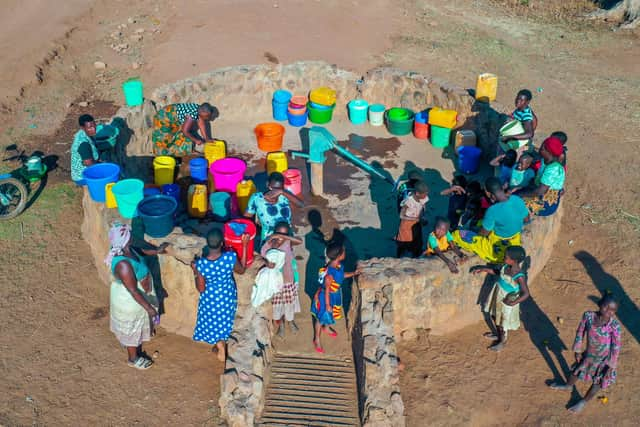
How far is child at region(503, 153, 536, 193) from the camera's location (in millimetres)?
8408

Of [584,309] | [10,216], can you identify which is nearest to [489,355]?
[584,309]

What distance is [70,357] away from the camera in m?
7.36

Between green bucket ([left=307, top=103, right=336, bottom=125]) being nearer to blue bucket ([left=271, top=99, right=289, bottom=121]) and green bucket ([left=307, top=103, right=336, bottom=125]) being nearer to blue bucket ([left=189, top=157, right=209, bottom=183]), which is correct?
blue bucket ([left=271, top=99, right=289, bottom=121])

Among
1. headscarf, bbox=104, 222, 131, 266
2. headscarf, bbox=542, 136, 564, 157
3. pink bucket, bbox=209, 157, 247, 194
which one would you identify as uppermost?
headscarf, bbox=542, 136, 564, 157

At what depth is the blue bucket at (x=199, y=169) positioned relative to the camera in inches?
394

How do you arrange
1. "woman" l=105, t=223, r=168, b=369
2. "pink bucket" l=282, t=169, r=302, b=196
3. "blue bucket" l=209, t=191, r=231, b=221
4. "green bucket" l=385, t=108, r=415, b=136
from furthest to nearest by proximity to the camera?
"green bucket" l=385, t=108, r=415, b=136 < "pink bucket" l=282, t=169, r=302, b=196 < "blue bucket" l=209, t=191, r=231, b=221 < "woman" l=105, t=223, r=168, b=369

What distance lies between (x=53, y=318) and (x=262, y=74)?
256 inches

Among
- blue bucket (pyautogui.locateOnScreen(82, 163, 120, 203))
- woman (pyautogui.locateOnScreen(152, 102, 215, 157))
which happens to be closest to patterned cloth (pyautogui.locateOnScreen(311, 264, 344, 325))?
blue bucket (pyautogui.locateOnScreen(82, 163, 120, 203))

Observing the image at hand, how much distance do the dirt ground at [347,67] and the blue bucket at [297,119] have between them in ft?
13.7

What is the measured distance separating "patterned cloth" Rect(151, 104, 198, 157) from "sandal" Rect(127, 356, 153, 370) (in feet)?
15.2

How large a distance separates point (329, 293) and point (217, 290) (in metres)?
1.23

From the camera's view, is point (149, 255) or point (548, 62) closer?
point (149, 255)

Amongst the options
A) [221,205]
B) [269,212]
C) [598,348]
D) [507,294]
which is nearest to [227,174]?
[221,205]

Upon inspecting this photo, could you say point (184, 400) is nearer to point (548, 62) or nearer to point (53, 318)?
point (53, 318)
